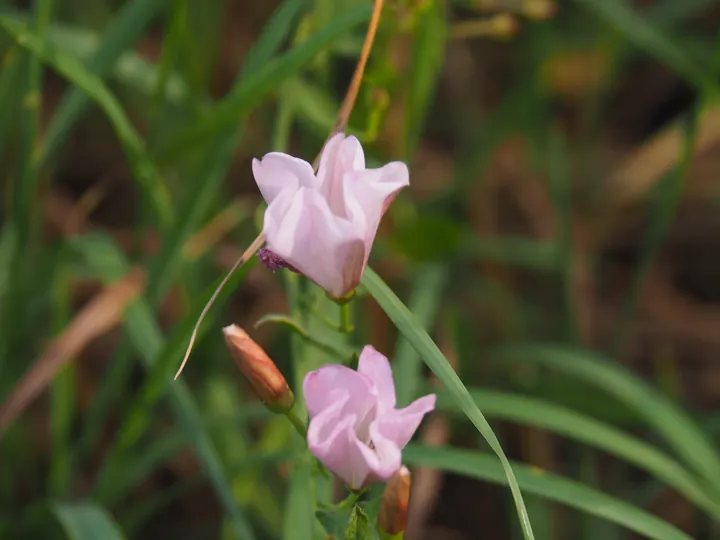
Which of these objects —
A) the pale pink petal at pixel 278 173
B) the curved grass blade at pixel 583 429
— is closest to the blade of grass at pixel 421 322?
the curved grass blade at pixel 583 429

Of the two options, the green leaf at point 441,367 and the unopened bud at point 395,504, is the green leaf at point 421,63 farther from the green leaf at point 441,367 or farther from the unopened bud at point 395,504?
the unopened bud at point 395,504

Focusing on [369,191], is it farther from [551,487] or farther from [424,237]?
[424,237]

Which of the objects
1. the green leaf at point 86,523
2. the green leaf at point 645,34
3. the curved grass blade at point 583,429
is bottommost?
the green leaf at point 86,523

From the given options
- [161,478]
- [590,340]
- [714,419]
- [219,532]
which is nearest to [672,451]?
[714,419]

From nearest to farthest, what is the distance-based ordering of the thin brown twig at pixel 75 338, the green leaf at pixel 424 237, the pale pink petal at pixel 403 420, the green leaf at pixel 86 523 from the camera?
the pale pink petal at pixel 403 420
the green leaf at pixel 86 523
the thin brown twig at pixel 75 338
the green leaf at pixel 424 237

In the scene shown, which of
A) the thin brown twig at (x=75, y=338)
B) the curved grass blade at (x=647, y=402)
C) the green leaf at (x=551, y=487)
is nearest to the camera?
the green leaf at (x=551, y=487)

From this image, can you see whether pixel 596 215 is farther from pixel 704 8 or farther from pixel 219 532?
pixel 219 532

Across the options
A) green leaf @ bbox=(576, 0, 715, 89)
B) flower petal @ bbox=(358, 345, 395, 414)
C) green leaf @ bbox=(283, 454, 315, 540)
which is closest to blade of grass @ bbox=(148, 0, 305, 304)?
green leaf @ bbox=(283, 454, 315, 540)
